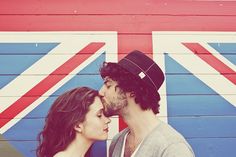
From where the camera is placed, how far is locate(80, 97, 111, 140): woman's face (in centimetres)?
204

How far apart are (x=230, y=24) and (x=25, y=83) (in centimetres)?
143

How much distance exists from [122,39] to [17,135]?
932 mm

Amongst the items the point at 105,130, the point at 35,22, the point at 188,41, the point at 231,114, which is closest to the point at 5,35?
the point at 35,22

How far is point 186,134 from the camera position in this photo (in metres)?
2.40

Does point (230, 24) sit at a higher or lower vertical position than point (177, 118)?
higher

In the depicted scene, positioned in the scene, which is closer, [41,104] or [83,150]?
[83,150]

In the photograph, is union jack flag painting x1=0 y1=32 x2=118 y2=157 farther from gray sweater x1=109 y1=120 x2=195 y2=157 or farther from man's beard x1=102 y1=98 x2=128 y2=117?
gray sweater x1=109 y1=120 x2=195 y2=157

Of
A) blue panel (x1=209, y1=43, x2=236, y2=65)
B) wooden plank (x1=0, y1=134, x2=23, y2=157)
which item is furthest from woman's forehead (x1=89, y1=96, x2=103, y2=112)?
blue panel (x1=209, y1=43, x2=236, y2=65)

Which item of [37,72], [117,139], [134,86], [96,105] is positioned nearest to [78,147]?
[96,105]

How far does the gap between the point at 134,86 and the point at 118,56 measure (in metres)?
0.30

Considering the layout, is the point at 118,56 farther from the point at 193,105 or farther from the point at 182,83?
the point at 193,105

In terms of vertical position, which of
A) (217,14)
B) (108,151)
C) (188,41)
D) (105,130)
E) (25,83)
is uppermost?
(217,14)

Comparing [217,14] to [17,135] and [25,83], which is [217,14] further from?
[17,135]

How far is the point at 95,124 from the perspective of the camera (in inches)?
80.8
